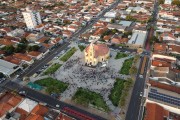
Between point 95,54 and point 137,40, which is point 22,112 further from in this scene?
point 137,40

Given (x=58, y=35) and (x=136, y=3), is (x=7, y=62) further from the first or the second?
(x=136, y=3)

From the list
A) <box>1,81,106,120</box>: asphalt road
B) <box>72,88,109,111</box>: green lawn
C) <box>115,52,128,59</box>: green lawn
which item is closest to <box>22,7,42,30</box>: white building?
<box>1,81,106,120</box>: asphalt road

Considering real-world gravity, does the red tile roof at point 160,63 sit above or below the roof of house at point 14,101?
above

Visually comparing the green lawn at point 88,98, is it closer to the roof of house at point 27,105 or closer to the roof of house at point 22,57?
the roof of house at point 27,105

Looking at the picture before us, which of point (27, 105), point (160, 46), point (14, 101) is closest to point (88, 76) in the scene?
point (27, 105)

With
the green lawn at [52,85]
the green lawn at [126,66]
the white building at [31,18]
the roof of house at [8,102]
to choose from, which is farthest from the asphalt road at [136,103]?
the white building at [31,18]

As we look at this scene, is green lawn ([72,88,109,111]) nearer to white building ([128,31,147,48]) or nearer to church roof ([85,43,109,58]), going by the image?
church roof ([85,43,109,58])

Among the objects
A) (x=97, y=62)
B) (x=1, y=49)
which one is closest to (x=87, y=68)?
(x=97, y=62)
